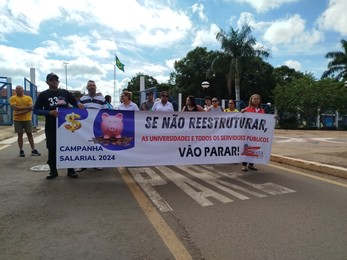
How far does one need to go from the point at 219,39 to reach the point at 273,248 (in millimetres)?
42601

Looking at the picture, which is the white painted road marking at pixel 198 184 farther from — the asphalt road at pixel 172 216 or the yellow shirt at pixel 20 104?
the yellow shirt at pixel 20 104

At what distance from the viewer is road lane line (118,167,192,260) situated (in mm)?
3672

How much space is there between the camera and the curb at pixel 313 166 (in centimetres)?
768

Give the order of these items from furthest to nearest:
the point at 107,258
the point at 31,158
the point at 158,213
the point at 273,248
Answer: the point at 31,158 < the point at 158,213 < the point at 273,248 < the point at 107,258

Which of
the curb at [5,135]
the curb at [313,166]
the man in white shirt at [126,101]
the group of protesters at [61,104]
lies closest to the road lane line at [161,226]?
the group of protesters at [61,104]

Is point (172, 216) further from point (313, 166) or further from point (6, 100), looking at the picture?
point (6, 100)

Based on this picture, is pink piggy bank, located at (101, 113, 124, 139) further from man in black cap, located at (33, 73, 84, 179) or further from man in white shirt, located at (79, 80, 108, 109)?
man in white shirt, located at (79, 80, 108, 109)

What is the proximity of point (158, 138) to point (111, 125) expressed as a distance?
969mm

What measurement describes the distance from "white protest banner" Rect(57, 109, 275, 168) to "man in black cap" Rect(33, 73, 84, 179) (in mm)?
282

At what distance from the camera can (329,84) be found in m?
34.4

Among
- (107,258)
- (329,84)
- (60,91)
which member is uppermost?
(329,84)

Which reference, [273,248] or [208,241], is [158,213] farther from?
[273,248]

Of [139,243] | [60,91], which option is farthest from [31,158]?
[139,243]

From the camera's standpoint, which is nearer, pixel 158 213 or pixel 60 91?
pixel 158 213
